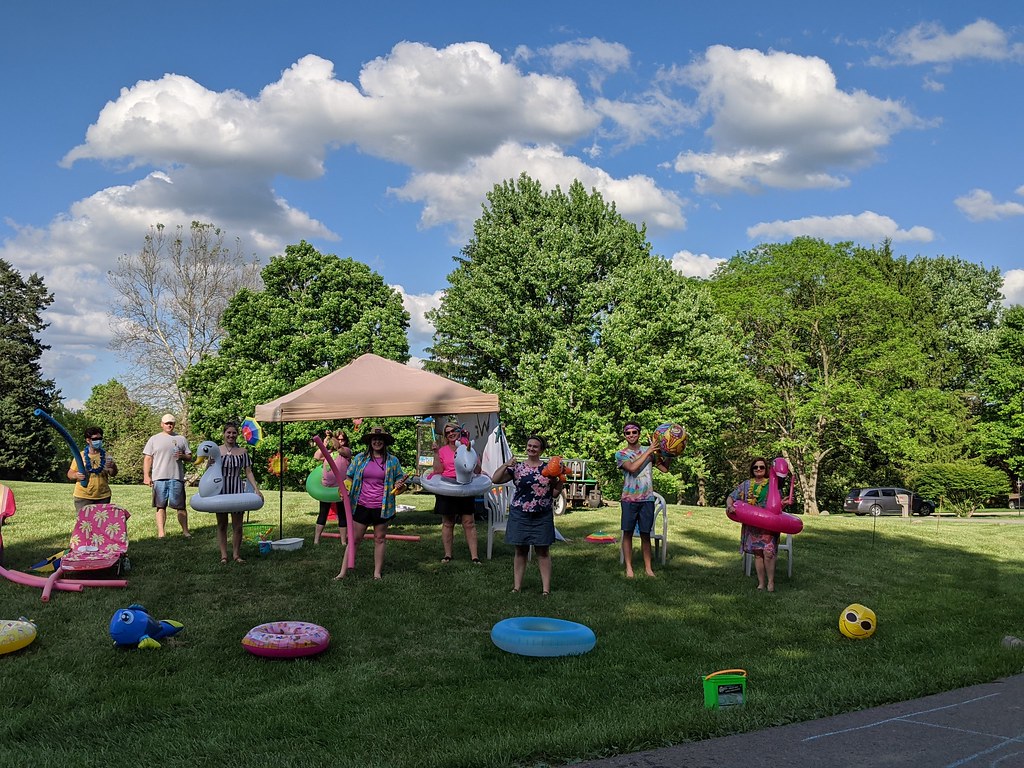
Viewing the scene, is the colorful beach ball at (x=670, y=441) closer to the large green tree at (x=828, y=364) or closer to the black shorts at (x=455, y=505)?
the black shorts at (x=455, y=505)

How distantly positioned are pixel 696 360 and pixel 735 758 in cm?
2299

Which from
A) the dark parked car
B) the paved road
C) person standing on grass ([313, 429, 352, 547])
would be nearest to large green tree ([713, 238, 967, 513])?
the dark parked car

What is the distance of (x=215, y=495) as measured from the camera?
9.81 metres

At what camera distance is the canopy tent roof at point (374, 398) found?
11.8m

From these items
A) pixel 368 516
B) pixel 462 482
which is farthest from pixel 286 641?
pixel 462 482

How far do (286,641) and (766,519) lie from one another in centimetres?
559

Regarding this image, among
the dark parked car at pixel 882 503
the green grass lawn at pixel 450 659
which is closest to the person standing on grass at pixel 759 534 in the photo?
the green grass lawn at pixel 450 659

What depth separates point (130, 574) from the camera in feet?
30.4

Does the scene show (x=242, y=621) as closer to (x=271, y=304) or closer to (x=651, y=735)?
(x=651, y=735)

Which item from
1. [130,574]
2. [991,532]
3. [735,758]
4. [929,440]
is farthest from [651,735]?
[929,440]

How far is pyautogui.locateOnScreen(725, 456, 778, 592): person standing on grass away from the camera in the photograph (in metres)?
9.36

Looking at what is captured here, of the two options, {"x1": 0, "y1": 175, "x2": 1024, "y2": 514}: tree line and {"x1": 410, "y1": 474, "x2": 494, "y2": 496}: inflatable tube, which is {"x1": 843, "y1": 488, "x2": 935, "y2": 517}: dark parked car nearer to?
{"x1": 0, "y1": 175, "x2": 1024, "y2": 514}: tree line

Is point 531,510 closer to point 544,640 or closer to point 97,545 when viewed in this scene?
point 544,640

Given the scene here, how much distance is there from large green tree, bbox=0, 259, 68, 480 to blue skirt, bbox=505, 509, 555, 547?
130 ft
